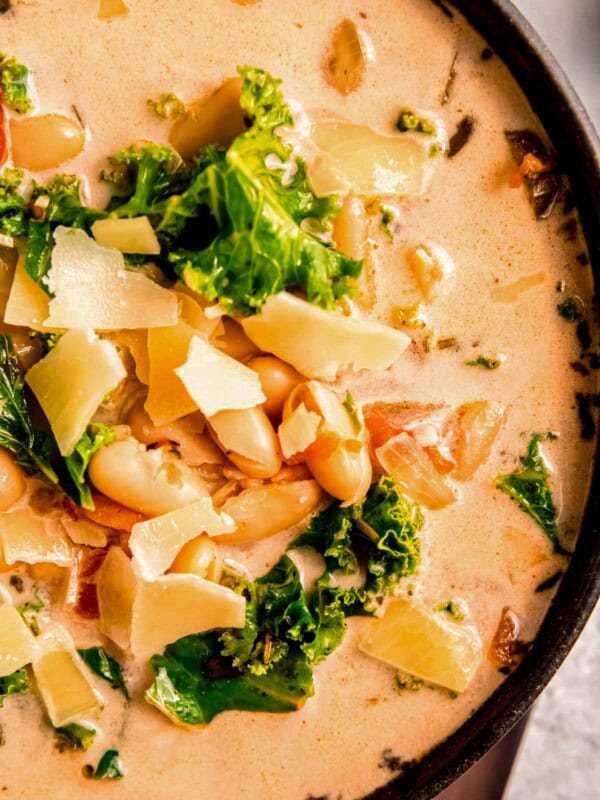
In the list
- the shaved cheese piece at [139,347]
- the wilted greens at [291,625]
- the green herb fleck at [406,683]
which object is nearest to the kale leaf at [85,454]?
the shaved cheese piece at [139,347]

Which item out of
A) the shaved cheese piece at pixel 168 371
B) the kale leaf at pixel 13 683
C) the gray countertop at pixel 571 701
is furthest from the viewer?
the gray countertop at pixel 571 701

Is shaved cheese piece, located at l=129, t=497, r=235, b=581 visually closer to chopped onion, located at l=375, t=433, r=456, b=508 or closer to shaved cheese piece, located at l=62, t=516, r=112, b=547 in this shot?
shaved cheese piece, located at l=62, t=516, r=112, b=547

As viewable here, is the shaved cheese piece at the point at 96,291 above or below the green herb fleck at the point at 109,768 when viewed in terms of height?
above

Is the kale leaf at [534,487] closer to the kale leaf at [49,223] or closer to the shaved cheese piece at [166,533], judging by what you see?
the shaved cheese piece at [166,533]

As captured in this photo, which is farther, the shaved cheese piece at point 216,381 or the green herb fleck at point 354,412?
the green herb fleck at point 354,412

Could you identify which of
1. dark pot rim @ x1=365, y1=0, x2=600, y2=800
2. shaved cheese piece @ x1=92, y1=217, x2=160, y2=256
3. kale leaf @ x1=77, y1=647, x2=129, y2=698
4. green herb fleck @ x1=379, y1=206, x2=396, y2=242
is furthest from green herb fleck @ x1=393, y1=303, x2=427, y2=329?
kale leaf @ x1=77, y1=647, x2=129, y2=698

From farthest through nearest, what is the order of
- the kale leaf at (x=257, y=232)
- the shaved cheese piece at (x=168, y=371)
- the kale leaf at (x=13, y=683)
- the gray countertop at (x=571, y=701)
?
the gray countertop at (x=571, y=701) < the kale leaf at (x=13, y=683) < the shaved cheese piece at (x=168, y=371) < the kale leaf at (x=257, y=232)

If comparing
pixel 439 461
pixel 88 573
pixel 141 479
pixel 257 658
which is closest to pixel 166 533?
pixel 141 479

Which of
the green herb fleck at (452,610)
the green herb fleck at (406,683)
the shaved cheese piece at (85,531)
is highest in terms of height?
the green herb fleck at (452,610)

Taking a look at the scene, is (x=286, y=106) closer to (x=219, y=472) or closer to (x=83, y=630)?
(x=219, y=472)
